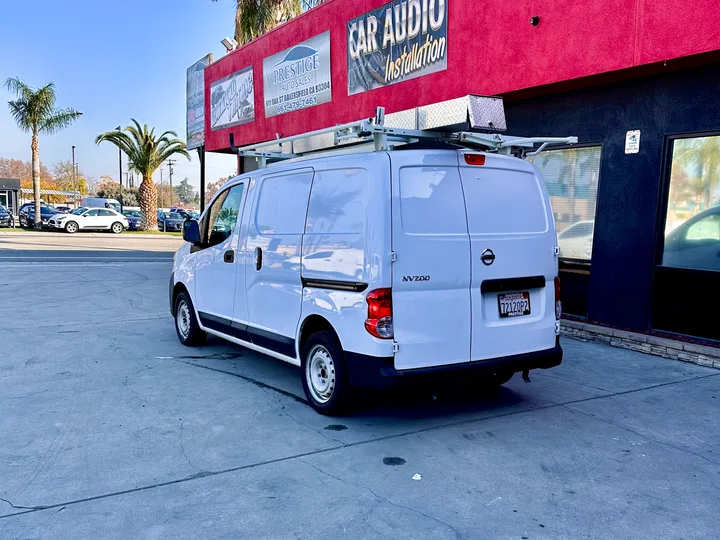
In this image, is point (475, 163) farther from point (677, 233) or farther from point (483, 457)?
point (677, 233)

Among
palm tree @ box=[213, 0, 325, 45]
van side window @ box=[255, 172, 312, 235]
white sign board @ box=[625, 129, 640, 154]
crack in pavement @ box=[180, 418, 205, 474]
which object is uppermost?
palm tree @ box=[213, 0, 325, 45]

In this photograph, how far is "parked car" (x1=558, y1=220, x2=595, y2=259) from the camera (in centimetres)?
859

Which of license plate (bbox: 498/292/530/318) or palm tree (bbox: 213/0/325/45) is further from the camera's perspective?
palm tree (bbox: 213/0/325/45)

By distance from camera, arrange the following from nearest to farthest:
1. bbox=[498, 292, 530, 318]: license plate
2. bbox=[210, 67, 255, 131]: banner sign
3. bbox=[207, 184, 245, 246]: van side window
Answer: bbox=[498, 292, 530, 318]: license plate
bbox=[207, 184, 245, 246]: van side window
bbox=[210, 67, 255, 131]: banner sign

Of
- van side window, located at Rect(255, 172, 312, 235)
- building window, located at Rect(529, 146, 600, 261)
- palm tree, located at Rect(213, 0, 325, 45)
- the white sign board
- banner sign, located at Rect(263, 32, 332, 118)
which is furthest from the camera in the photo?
palm tree, located at Rect(213, 0, 325, 45)

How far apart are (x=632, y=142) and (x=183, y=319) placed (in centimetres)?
604

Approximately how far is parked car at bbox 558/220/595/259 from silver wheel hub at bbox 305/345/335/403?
502cm

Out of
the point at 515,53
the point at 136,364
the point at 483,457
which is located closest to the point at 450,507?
the point at 483,457

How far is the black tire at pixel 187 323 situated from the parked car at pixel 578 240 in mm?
5242

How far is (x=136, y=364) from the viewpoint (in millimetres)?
6664

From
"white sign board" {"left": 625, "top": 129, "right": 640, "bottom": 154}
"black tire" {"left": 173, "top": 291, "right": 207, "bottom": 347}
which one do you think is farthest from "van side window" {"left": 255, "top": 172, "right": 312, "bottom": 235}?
"white sign board" {"left": 625, "top": 129, "right": 640, "bottom": 154}

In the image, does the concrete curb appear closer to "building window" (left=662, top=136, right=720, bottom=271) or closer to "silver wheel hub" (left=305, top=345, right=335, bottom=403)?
"building window" (left=662, top=136, right=720, bottom=271)

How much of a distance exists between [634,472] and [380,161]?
2.77 m

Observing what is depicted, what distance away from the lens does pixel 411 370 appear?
451cm
